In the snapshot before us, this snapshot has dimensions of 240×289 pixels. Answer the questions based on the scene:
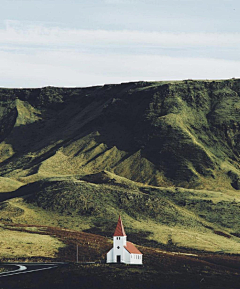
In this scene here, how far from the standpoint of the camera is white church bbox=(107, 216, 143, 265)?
374 feet

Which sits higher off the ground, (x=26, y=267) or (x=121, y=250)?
(x=121, y=250)

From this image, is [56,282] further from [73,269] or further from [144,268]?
[144,268]

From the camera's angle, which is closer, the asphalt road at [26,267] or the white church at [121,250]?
the asphalt road at [26,267]

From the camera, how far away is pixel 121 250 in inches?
4564

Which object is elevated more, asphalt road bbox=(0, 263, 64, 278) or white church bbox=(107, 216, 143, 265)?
white church bbox=(107, 216, 143, 265)

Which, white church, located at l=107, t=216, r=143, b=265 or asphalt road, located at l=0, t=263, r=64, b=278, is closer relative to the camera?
asphalt road, located at l=0, t=263, r=64, b=278

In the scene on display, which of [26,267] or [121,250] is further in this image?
[26,267]

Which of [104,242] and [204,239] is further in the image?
[204,239]

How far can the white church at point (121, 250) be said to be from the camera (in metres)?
114

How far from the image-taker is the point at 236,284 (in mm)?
112500

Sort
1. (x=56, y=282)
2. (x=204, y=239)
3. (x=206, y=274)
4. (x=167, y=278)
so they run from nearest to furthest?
1. (x=56, y=282)
2. (x=167, y=278)
3. (x=206, y=274)
4. (x=204, y=239)

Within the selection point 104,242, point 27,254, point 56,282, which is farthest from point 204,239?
point 56,282

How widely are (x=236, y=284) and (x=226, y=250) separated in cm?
7399

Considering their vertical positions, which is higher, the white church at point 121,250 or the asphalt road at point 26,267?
the white church at point 121,250
